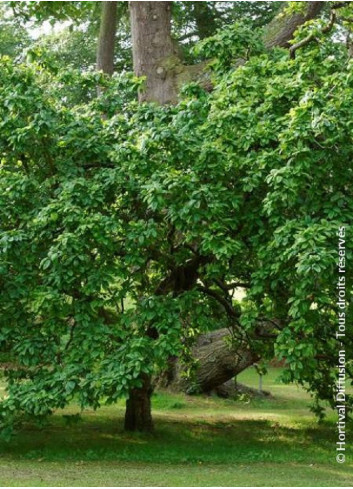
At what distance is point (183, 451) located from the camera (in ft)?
40.1

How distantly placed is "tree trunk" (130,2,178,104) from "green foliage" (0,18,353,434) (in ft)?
13.5

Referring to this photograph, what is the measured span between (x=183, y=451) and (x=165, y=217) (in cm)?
366

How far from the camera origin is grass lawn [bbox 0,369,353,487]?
1014 cm

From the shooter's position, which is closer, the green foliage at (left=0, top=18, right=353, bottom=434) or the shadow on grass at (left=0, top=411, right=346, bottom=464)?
the green foliage at (left=0, top=18, right=353, bottom=434)

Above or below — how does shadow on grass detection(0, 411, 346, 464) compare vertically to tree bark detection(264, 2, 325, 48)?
below

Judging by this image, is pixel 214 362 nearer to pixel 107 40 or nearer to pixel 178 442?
pixel 178 442

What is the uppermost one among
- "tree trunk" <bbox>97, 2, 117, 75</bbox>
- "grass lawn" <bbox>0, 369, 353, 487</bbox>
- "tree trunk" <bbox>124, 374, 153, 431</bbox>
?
"tree trunk" <bbox>97, 2, 117, 75</bbox>

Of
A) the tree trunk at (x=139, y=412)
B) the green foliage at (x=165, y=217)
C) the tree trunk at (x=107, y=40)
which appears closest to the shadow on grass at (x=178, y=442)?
the tree trunk at (x=139, y=412)

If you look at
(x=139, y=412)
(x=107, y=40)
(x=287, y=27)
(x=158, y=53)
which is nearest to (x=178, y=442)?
(x=139, y=412)

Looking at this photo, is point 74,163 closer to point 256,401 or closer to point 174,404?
point 174,404

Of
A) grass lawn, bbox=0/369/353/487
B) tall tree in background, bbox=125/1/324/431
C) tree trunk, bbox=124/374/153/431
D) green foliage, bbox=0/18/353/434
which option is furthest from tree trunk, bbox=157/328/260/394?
green foliage, bbox=0/18/353/434

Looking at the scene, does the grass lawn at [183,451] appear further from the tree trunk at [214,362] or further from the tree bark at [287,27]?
the tree bark at [287,27]

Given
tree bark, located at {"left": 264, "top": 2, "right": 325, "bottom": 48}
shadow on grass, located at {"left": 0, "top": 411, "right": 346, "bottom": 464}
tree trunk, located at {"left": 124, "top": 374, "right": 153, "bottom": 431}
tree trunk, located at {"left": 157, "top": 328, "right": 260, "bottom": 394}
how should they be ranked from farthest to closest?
tree trunk, located at {"left": 157, "top": 328, "right": 260, "bottom": 394} < tree bark, located at {"left": 264, "top": 2, "right": 325, "bottom": 48} < tree trunk, located at {"left": 124, "top": 374, "right": 153, "bottom": 431} < shadow on grass, located at {"left": 0, "top": 411, "right": 346, "bottom": 464}

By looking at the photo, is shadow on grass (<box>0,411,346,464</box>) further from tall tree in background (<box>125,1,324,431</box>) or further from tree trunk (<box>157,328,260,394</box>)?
tall tree in background (<box>125,1,324,431</box>)
